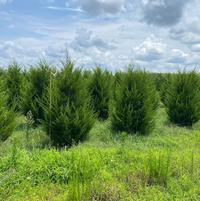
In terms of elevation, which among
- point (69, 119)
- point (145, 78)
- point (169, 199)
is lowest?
point (169, 199)

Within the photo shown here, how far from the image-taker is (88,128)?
1177 centimetres

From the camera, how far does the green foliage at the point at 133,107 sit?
512 inches

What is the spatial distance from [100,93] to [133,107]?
11.7 ft

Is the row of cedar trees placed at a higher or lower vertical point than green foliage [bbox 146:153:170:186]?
higher

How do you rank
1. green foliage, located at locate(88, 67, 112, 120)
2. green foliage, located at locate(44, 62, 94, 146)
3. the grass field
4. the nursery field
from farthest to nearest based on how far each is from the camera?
green foliage, located at locate(88, 67, 112, 120), green foliage, located at locate(44, 62, 94, 146), the nursery field, the grass field

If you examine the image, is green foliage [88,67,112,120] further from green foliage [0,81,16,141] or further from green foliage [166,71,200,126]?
green foliage [0,81,16,141]

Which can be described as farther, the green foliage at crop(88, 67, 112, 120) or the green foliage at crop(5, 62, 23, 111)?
the green foliage at crop(5, 62, 23, 111)

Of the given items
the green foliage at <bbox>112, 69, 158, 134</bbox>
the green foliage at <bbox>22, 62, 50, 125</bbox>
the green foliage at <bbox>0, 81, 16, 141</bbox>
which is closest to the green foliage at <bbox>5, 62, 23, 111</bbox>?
the green foliage at <bbox>22, 62, 50, 125</bbox>

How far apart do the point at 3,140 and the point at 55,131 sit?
4.33 ft

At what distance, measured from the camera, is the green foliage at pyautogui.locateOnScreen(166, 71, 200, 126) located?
15.5 metres

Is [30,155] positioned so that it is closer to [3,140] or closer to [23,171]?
[23,171]

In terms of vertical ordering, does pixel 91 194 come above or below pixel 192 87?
below

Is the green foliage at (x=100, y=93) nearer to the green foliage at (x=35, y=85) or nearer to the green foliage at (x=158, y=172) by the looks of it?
the green foliage at (x=35, y=85)

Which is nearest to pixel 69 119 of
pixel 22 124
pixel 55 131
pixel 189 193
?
pixel 55 131
